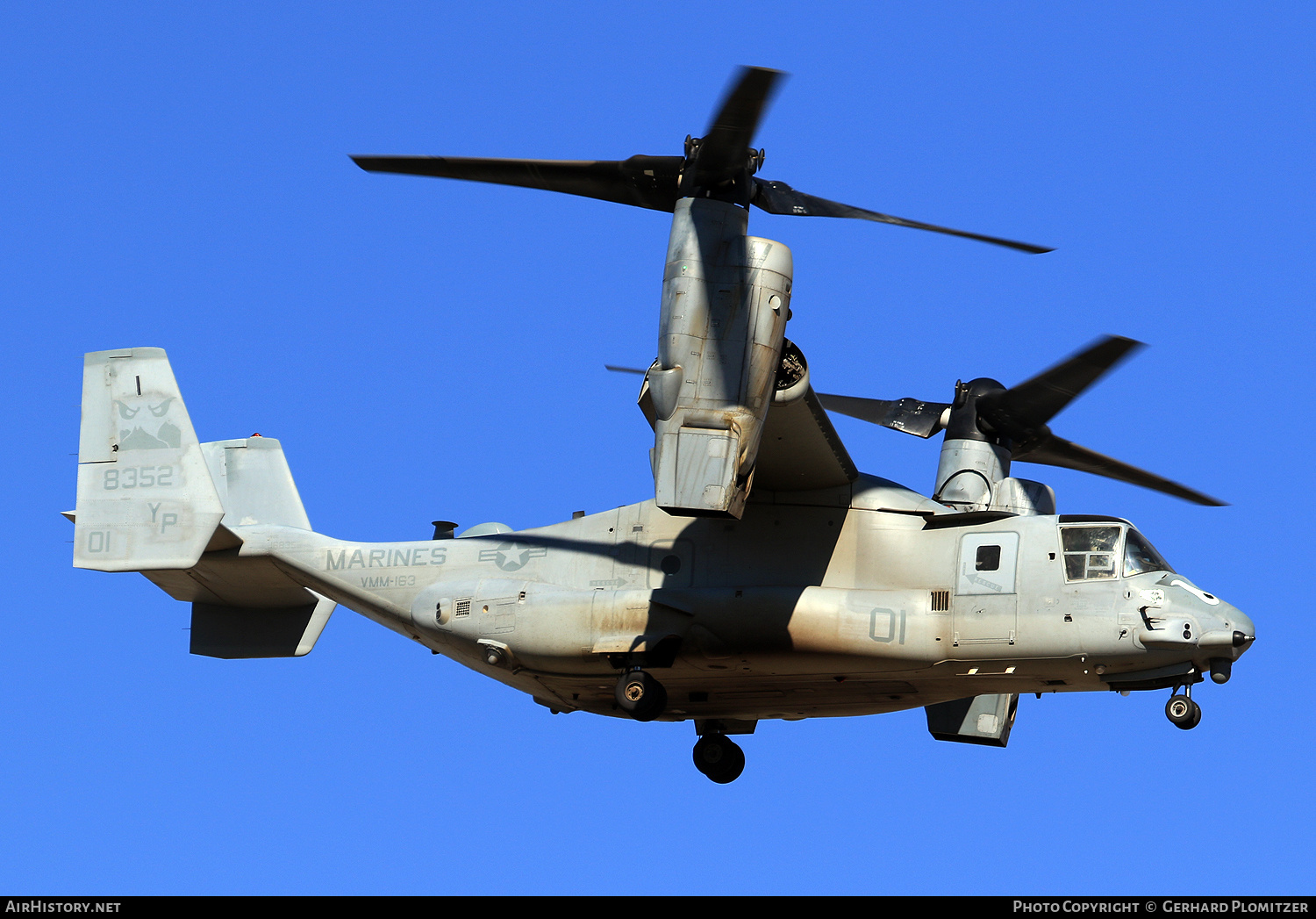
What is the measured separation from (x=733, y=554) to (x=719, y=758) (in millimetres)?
2951

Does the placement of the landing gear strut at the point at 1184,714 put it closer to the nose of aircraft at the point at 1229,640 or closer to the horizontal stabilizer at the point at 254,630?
the nose of aircraft at the point at 1229,640

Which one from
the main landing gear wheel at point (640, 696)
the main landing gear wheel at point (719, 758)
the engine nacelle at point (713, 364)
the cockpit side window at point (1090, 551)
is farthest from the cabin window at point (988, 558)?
the main landing gear wheel at point (719, 758)

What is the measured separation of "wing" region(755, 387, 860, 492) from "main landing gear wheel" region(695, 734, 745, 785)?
11.1ft

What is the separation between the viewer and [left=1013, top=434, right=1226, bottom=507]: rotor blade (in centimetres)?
2081

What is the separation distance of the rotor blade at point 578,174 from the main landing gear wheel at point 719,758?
21.5 feet

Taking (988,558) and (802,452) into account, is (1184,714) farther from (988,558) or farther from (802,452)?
(802,452)

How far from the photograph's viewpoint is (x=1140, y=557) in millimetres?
18219

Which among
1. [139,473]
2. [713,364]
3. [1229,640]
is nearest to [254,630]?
[139,473]

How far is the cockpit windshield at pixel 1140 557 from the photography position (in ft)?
59.5

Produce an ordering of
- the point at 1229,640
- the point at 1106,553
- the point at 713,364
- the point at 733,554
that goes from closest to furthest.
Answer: the point at 713,364 → the point at 1229,640 → the point at 1106,553 → the point at 733,554

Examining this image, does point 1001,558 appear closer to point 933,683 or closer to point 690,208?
point 933,683

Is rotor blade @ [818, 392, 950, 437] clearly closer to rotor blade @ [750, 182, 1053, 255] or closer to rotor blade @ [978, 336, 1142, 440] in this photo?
rotor blade @ [978, 336, 1142, 440]

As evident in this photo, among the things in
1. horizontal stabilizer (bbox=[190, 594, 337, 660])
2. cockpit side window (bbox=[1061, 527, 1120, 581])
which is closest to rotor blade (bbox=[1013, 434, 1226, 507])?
cockpit side window (bbox=[1061, 527, 1120, 581])
